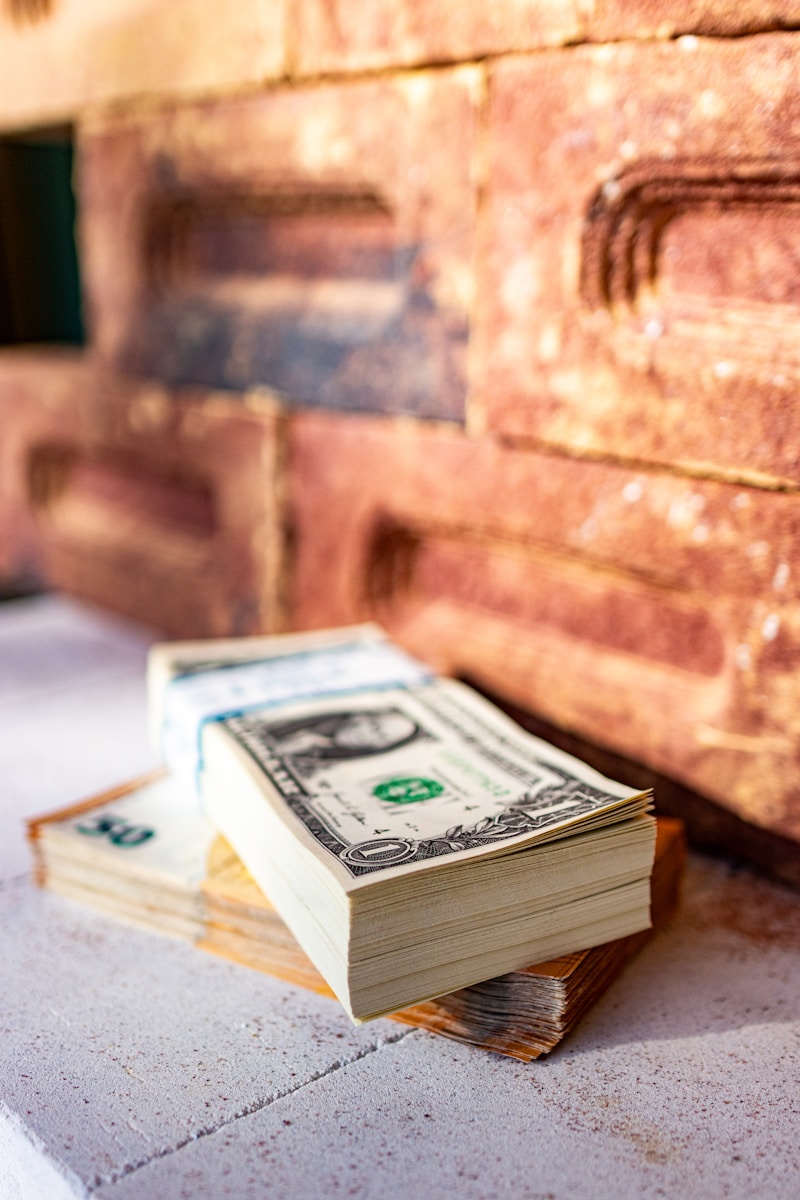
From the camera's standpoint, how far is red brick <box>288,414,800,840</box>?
1002mm

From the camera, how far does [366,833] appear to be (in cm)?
80

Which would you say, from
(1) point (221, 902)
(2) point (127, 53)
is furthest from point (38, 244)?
(1) point (221, 902)

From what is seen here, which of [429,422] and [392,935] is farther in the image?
[429,422]

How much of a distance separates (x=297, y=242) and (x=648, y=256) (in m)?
0.53

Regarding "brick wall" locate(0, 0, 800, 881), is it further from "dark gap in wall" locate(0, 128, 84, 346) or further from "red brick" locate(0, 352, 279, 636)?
"dark gap in wall" locate(0, 128, 84, 346)

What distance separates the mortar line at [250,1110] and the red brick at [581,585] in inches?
16.9

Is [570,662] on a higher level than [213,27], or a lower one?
lower

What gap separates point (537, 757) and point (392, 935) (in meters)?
0.26

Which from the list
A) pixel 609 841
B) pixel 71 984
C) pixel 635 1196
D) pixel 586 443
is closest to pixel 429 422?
pixel 586 443

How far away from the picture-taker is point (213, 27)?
4.47ft

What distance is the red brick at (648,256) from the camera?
0.94 metres

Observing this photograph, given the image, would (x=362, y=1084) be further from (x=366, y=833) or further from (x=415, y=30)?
(x=415, y=30)

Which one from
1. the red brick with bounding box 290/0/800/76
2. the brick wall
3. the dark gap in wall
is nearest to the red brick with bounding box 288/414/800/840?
the brick wall

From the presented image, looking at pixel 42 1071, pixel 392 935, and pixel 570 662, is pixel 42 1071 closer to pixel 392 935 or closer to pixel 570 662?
pixel 392 935
